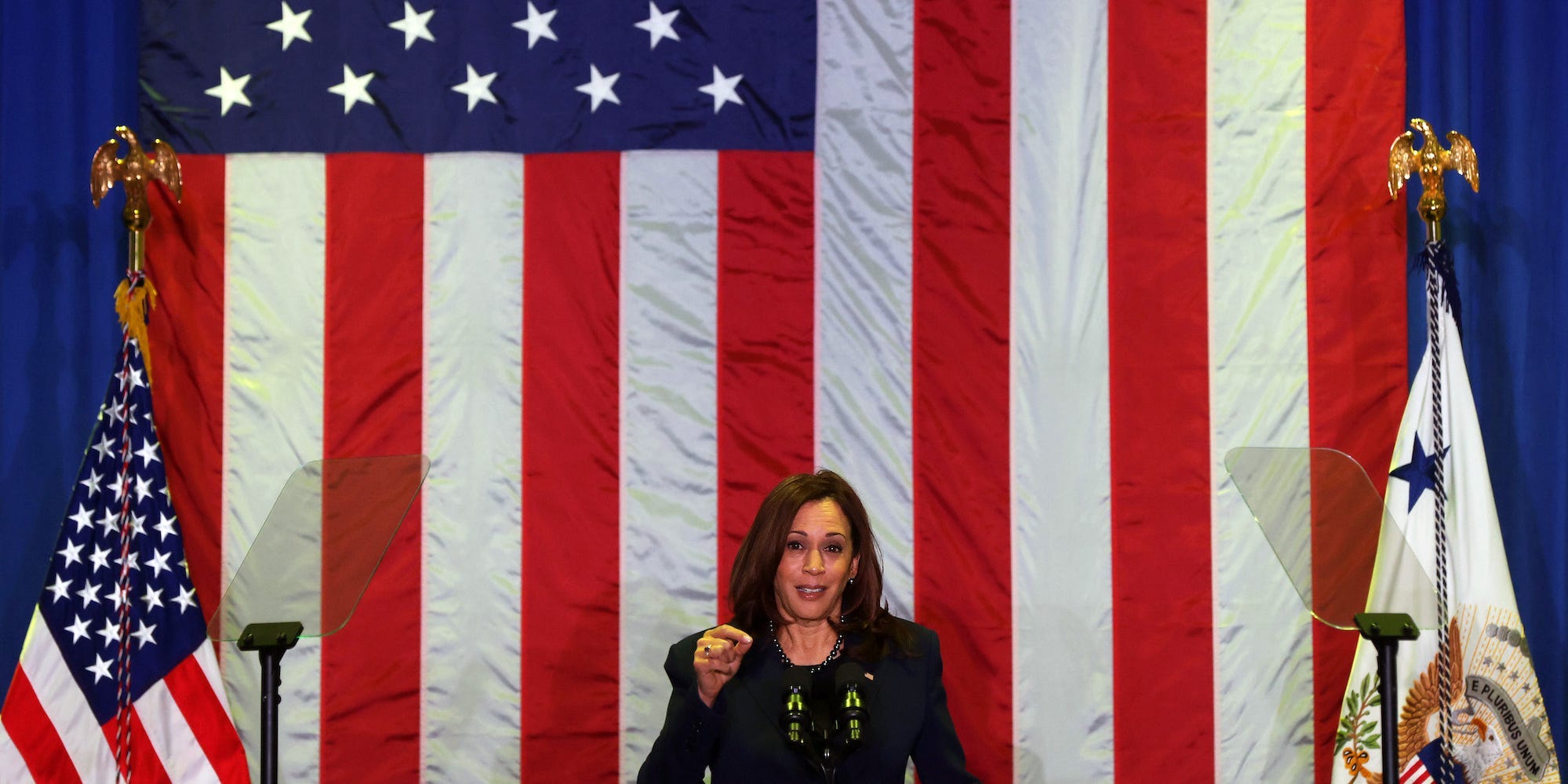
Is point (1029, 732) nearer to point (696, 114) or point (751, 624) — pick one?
point (751, 624)

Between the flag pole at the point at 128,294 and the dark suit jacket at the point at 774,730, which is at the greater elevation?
the flag pole at the point at 128,294

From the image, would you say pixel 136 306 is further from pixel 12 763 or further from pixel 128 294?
pixel 12 763

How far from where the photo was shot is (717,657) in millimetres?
2385

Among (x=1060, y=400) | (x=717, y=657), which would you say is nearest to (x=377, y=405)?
(x=717, y=657)

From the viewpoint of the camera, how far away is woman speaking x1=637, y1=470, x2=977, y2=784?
2576 millimetres

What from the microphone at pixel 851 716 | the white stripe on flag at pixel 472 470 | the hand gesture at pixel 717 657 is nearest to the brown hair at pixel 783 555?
the hand gesture at pixel 717 657

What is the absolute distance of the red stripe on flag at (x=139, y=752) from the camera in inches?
129

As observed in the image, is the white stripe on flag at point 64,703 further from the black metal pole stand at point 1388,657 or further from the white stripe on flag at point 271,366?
the black metal pole stand at point 1388,657

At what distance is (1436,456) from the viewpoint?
333 centimetres

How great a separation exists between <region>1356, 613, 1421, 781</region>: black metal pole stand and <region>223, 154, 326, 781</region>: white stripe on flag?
Answer: 250 cm

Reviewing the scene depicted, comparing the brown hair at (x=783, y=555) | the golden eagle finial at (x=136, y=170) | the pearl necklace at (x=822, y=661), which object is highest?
the golden eagle finial at (x=136, y=170)

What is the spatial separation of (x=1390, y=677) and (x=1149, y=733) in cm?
125

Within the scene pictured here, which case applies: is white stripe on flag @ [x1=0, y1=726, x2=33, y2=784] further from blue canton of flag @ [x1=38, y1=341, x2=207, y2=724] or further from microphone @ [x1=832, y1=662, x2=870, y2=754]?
microphone @ [x1=832, y1=662, x2=870, y2=754]

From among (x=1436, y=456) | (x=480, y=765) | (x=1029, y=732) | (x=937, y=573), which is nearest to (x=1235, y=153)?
(x=1436, y=456)
